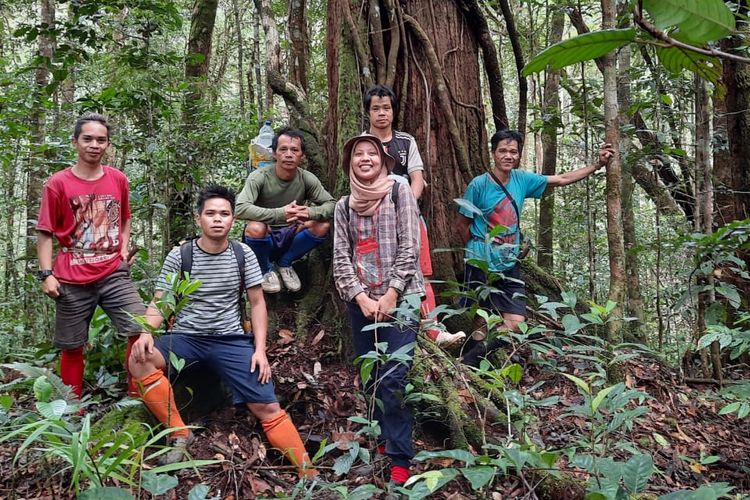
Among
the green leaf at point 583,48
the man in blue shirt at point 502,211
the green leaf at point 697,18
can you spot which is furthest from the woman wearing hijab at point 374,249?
the green leaf at point 697,18

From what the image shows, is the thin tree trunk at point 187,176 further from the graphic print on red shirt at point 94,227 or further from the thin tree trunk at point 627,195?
the thin tree trunk at point 627,195

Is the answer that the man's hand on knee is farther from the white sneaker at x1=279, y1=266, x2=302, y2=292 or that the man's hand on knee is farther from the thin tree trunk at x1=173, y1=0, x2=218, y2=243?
the thin tree trunk at x1=173, y1=0, x2=218, y2=243

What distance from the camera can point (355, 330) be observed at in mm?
3387

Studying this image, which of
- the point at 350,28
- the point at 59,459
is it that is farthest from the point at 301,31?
the point at 59,459

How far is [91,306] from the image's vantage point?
148 inches

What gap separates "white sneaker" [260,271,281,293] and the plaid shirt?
1.22 meters

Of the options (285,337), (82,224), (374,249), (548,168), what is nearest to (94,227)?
(82,224)

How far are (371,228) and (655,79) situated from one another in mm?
3915

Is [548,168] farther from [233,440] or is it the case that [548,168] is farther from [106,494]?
[106,494]

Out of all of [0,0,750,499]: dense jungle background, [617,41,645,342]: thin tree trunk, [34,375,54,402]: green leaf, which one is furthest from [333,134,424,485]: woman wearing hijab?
[617,41,645,342]: thin tree trunk

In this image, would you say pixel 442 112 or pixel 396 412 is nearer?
pixel 396 412

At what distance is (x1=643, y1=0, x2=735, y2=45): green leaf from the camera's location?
0.92 metres

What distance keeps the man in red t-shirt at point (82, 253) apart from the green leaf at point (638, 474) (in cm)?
295

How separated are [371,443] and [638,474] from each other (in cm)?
175
